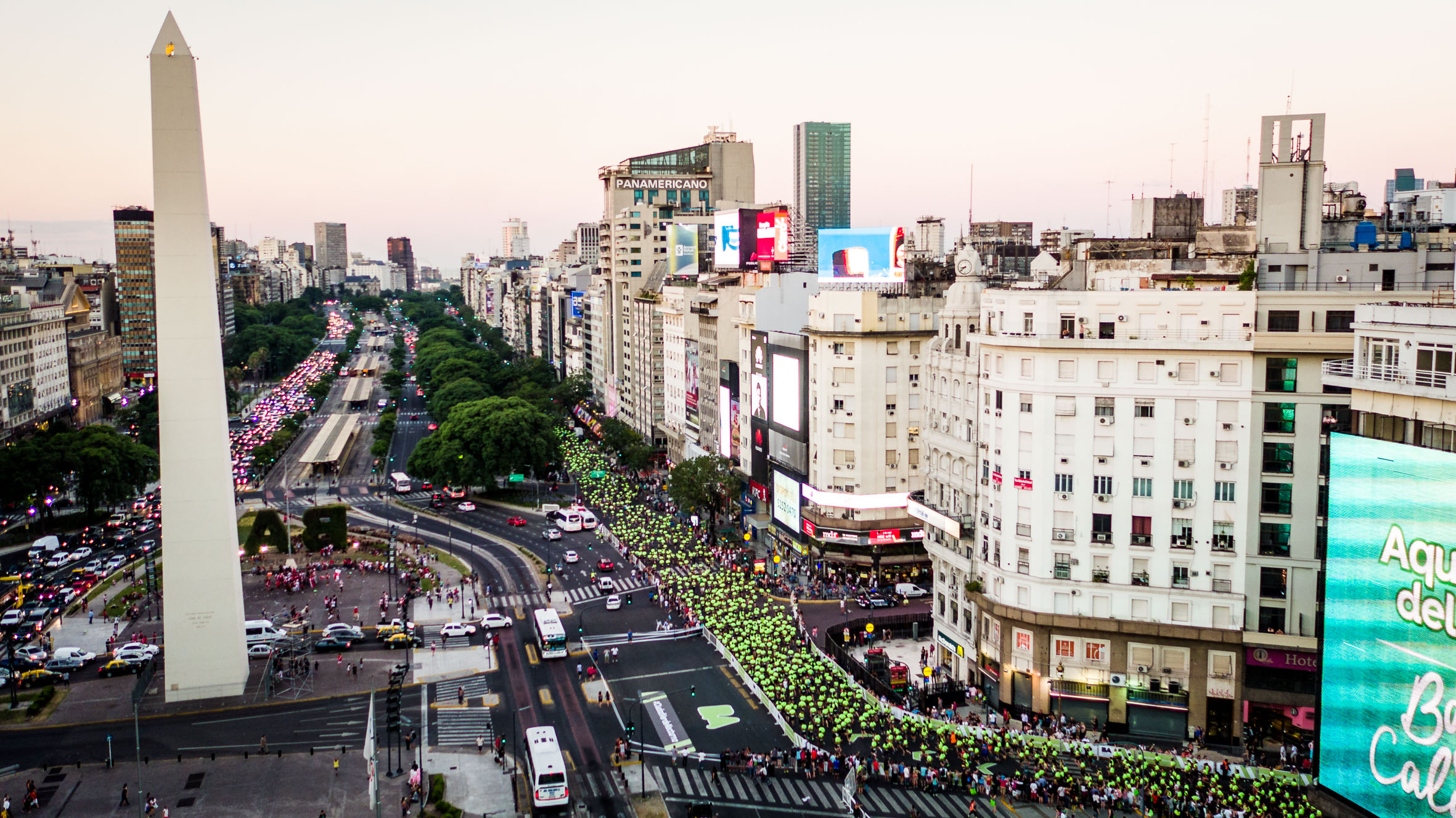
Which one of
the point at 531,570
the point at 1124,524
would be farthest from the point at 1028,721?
the point at 531,570

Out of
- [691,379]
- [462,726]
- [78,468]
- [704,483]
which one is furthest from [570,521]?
[462,726]

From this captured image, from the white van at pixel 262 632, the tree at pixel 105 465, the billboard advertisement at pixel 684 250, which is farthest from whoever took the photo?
the billboard advertisement at pixel 684 250

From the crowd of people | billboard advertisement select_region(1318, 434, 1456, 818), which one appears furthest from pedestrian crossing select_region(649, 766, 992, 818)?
billboard advertisement select_region(1318, 434, 1456, 818)

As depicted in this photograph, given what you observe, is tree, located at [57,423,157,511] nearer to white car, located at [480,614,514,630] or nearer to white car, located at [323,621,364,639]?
white car, located at [323,621,364,639]

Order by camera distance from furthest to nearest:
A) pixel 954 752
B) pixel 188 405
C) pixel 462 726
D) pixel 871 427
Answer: pixel 871 427, pixel 188 405, pixel 462 726, pixel 954 752

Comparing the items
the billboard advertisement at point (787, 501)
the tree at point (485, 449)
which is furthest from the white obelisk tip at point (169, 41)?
the tree at point (485, 449)

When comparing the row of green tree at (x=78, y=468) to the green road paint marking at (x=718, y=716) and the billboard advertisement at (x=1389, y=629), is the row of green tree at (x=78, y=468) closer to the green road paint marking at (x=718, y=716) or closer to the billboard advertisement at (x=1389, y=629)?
the green road paint marking at (x=718, y=716)

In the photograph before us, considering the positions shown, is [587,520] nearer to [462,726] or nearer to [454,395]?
[462,726]
